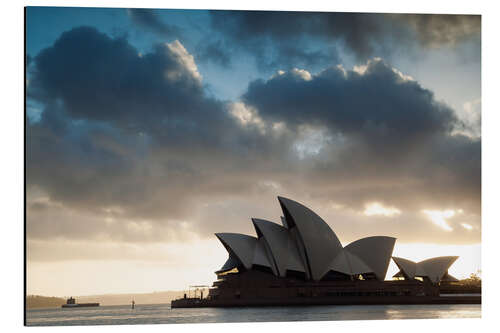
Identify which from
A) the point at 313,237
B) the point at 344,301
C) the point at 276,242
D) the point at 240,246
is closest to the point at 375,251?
the point at 344,301

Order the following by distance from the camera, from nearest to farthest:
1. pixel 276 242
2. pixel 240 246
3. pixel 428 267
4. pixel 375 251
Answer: pixel 276 242, pixel 240 246, pixel 375 251, pixel 428 267

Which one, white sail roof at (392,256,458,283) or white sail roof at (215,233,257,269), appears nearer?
white sail roof at (215,233,257,269)

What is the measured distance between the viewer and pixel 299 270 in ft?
93.6

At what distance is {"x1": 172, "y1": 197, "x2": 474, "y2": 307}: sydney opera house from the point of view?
28094mm

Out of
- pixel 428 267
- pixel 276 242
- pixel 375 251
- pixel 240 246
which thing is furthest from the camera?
pixel 428 267

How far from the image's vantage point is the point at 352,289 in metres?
29.1

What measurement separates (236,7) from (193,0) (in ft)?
3.66

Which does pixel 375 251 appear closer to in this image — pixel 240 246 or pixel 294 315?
pixel 240 246

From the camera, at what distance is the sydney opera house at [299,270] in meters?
28.1

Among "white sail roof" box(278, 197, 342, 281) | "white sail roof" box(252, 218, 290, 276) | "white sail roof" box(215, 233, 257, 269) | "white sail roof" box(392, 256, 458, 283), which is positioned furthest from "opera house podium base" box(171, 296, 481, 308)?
"white sail roof" box(392, 256, 458, 283)

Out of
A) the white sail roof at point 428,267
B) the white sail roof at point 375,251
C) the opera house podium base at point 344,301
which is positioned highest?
the white sail roof at point 375,251

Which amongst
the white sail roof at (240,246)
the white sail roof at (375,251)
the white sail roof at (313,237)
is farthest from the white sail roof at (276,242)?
the white sail roof at (375,251)

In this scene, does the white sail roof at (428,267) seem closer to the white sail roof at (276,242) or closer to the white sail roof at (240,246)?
the white sail roof at (276,242)

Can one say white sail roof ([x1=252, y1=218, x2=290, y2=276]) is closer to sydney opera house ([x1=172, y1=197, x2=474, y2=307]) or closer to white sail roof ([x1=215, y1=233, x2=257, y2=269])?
sydney opera house ([x1=172, y1=197, x2=474, y2=307])
